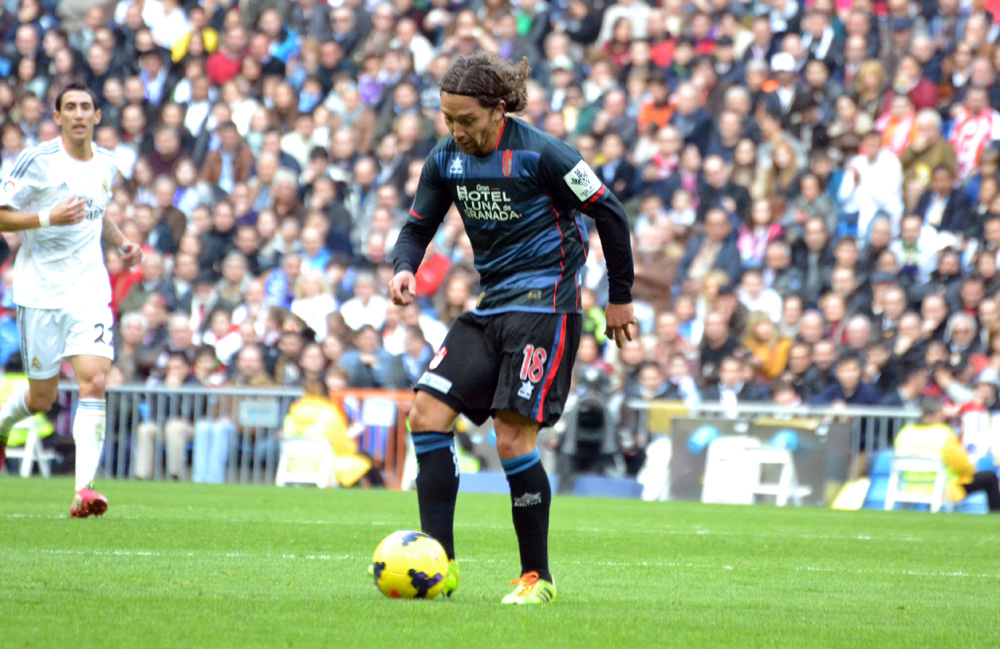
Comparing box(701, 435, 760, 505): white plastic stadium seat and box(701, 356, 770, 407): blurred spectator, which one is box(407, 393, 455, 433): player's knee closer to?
box(701, 435, 760, 505): white plastic stadium seat

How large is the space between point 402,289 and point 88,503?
3984 mm

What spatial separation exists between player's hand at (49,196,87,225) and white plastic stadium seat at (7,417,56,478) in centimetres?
740

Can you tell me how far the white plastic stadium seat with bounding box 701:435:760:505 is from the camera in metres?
14.1

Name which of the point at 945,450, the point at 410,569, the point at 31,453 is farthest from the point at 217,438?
the point at 410,569

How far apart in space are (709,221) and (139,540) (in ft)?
32.1

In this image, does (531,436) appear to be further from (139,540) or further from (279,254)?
(279,254)

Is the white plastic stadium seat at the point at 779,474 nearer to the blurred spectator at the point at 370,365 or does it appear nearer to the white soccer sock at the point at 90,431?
the blurred spectator at the point at 370,365

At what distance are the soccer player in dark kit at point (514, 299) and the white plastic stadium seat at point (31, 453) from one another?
1057cm

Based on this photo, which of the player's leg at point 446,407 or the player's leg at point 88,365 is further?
the player's leg at point 88,365

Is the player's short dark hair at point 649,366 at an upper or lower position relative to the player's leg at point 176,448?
upper

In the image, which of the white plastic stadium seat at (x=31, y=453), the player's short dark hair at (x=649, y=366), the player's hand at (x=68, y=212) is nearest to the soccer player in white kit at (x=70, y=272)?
the player's hand at (x=68, y=212)

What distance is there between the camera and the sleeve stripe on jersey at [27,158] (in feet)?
29.8

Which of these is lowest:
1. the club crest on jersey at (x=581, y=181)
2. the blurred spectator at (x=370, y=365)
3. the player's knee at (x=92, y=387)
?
the blurred spectator at (x=370, y=365)

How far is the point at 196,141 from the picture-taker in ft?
66.0
